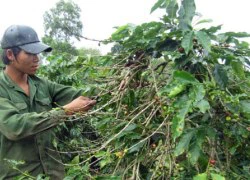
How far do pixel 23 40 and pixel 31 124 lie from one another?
62 cm

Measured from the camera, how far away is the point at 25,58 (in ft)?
8.77

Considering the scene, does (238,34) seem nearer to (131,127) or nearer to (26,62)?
(131,127)

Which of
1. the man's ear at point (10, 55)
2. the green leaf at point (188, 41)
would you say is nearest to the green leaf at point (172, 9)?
the green leaf at point (188, 41)

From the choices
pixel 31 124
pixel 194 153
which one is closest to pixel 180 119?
pixel 194 153

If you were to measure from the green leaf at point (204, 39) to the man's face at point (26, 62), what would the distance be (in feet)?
4.27

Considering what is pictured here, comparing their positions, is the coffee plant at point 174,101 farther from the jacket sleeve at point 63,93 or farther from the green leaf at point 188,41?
the jacket sleeve at point 63,93

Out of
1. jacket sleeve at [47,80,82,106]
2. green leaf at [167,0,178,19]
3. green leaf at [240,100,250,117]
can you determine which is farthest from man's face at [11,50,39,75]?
green leaf at [240,100,250,117]

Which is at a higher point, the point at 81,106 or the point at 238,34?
the point at 238,34

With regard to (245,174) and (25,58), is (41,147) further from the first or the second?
(245,174)

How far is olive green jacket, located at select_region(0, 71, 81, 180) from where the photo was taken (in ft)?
7.92

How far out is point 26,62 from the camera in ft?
8.79

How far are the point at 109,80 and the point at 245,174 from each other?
0.81 meters

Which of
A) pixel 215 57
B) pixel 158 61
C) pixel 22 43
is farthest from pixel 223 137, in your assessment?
pixel 22 43

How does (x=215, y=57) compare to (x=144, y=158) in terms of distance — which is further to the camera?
(x=144, y=158)
